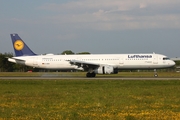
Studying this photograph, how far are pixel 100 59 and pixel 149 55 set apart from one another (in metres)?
6.80

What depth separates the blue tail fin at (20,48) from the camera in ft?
167

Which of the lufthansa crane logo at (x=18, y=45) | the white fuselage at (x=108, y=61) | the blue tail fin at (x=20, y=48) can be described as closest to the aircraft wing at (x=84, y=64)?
the white fuselage at (x=108, y=61)

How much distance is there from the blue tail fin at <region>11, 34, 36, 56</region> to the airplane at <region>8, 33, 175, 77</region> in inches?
52.5

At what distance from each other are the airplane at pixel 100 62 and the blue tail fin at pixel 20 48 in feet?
4.37

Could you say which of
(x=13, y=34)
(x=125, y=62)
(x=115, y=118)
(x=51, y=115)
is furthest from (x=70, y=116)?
(x=13, y=34)

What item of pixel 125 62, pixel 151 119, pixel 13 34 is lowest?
pixel 151 119

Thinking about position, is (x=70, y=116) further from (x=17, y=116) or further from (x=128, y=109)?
(x=128, y=109)

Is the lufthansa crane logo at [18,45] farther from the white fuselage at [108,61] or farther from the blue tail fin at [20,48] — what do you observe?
the white fuselage at [108,61]

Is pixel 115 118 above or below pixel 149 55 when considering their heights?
below

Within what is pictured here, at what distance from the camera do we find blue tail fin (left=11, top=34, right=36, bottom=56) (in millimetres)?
50969

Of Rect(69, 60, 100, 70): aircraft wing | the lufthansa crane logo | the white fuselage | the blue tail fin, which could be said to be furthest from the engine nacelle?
the lufthansa crane logo

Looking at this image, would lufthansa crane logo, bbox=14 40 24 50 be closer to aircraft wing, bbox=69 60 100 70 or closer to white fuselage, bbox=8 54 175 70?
white fuselage, bbox=8 54 175 70

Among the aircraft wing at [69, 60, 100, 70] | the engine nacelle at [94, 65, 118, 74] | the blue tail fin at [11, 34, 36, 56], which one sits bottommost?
the engine nacelle at [94, 65, 118, 74]

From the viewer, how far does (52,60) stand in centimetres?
4838
